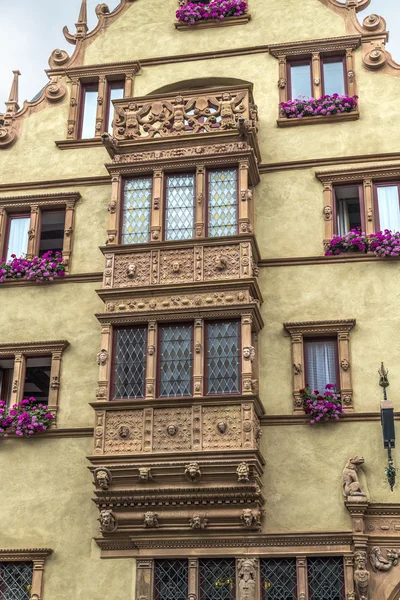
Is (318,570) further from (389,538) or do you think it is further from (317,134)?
(317,134)

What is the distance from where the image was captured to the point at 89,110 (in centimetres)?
2452

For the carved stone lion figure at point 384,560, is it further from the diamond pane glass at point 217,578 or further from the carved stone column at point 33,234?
the carved stone column at point 33,234

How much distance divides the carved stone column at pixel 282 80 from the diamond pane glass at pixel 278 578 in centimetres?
1085

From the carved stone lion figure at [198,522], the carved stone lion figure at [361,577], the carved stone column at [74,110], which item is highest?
the carved stone column at [74,110]

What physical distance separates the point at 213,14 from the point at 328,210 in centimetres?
667

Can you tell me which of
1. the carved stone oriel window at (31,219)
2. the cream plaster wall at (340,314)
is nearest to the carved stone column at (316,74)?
the cream plaster wall at (340,314)

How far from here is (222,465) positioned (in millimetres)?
18828

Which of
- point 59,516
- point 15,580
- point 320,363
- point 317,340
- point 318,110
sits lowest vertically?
A: point 15,580

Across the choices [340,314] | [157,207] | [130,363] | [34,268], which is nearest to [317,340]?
[340,314]

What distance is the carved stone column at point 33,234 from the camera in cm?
2278

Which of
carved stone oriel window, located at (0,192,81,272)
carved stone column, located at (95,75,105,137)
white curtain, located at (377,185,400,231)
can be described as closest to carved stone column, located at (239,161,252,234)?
white curtain, located at (377,185,400,231)

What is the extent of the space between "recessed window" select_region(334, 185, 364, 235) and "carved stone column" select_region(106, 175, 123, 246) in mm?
4948

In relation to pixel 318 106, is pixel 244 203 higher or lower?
lower

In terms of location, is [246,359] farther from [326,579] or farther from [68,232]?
[68,232]
